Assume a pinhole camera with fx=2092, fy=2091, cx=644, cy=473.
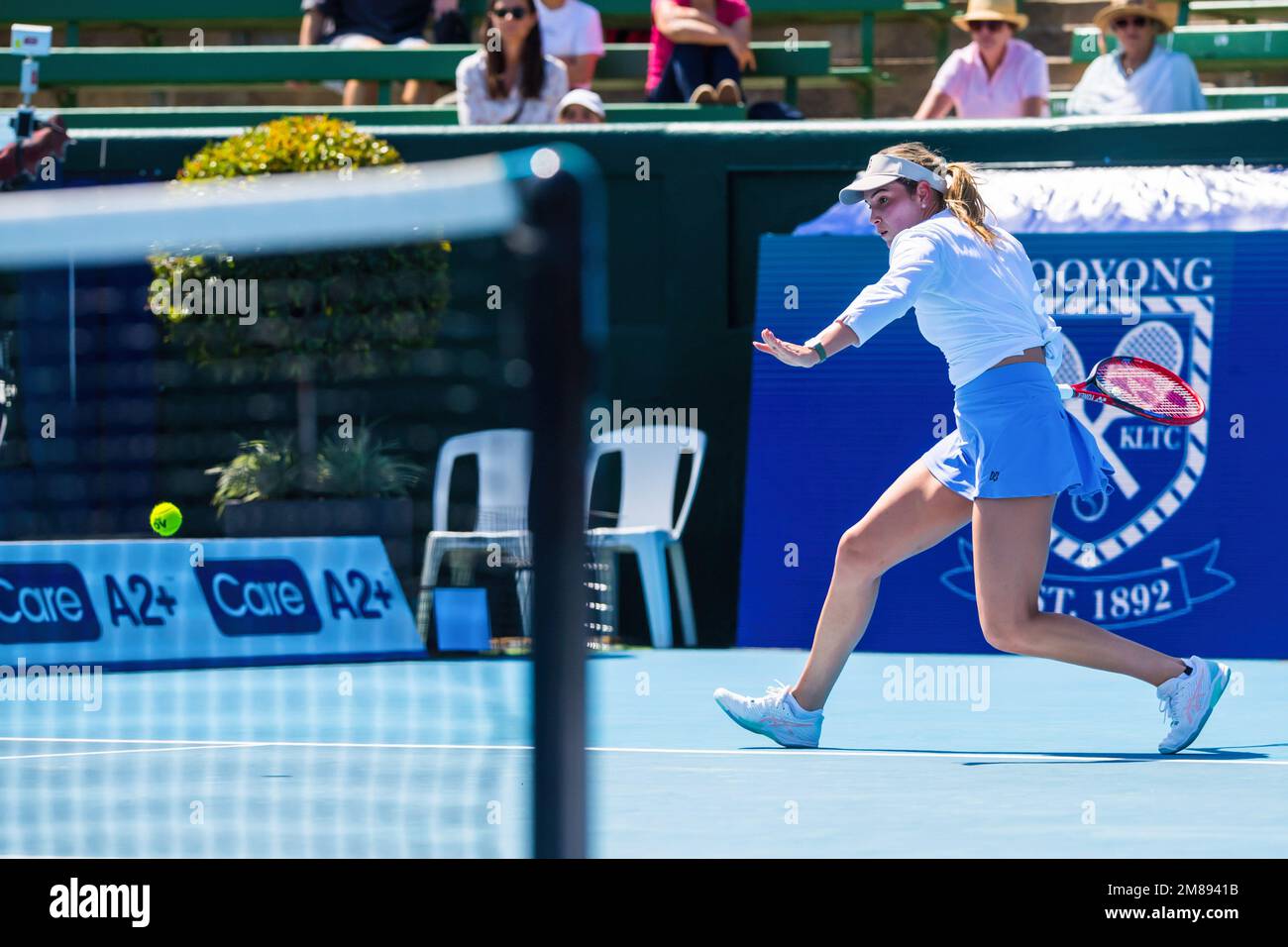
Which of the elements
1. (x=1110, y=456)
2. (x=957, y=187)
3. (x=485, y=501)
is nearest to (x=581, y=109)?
(x=485, y=501)

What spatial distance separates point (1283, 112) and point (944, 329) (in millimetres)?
4066

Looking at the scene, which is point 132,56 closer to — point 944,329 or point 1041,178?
point 1041,178

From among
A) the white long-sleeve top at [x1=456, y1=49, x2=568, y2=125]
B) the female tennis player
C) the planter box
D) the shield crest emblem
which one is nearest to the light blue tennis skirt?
the female tennis player

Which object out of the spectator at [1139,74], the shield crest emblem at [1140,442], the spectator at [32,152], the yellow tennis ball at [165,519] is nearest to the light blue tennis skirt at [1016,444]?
the shield crest emblem at [1140,442]

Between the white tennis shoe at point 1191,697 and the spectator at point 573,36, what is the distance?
6.08 metres

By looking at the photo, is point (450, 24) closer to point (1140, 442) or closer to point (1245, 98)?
point (1245, 98)

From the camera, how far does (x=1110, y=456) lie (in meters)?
8.50

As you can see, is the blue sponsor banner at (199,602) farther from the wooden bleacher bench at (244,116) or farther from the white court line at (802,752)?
the wooden bleacher bench at (244,116)

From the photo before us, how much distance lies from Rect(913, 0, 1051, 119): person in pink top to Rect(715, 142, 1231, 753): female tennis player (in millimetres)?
4482

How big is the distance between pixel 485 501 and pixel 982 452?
14.3 feet

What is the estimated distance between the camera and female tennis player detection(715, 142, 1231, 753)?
5.38 meters

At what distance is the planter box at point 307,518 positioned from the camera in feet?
28.6
